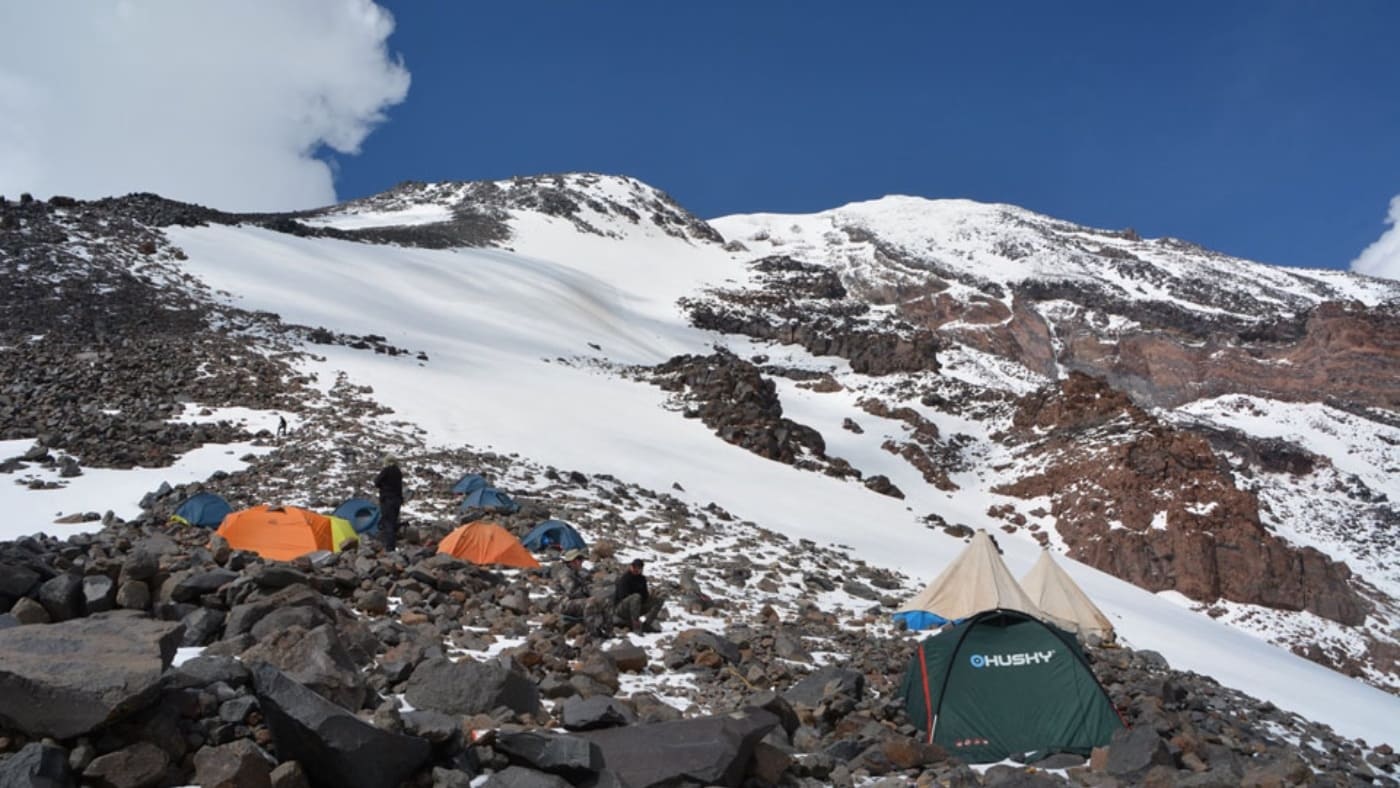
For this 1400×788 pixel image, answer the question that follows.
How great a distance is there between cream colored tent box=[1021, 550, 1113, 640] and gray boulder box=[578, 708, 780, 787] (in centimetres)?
1415

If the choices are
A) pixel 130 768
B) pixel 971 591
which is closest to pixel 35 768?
pixel 130 768

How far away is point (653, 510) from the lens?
19797mm

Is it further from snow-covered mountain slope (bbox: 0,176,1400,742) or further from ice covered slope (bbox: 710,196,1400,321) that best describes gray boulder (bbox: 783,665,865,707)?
ice covered slope (bbox: 710,196,1400,321)

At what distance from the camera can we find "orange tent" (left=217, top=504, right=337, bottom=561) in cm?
1242

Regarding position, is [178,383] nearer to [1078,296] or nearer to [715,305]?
[715,305]

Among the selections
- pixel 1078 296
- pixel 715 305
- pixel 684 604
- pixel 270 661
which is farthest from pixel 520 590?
pixel 1078 296

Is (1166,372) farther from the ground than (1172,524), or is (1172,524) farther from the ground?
(1166,372)

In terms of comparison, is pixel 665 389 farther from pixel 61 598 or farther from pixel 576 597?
pixel 61 598

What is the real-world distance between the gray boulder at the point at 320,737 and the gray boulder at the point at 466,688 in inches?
60.2

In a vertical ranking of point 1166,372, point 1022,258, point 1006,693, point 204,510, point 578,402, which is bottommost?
point 204,510

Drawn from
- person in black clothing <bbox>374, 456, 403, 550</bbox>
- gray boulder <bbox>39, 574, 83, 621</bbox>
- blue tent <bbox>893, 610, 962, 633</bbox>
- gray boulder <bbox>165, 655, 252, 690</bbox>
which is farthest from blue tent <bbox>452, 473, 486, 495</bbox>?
gray boulder <bbox>165, 655, 252, 690</bbox>

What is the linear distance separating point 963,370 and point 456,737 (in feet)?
163

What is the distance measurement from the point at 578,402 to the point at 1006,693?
2377 cm

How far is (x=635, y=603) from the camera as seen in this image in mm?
10508
